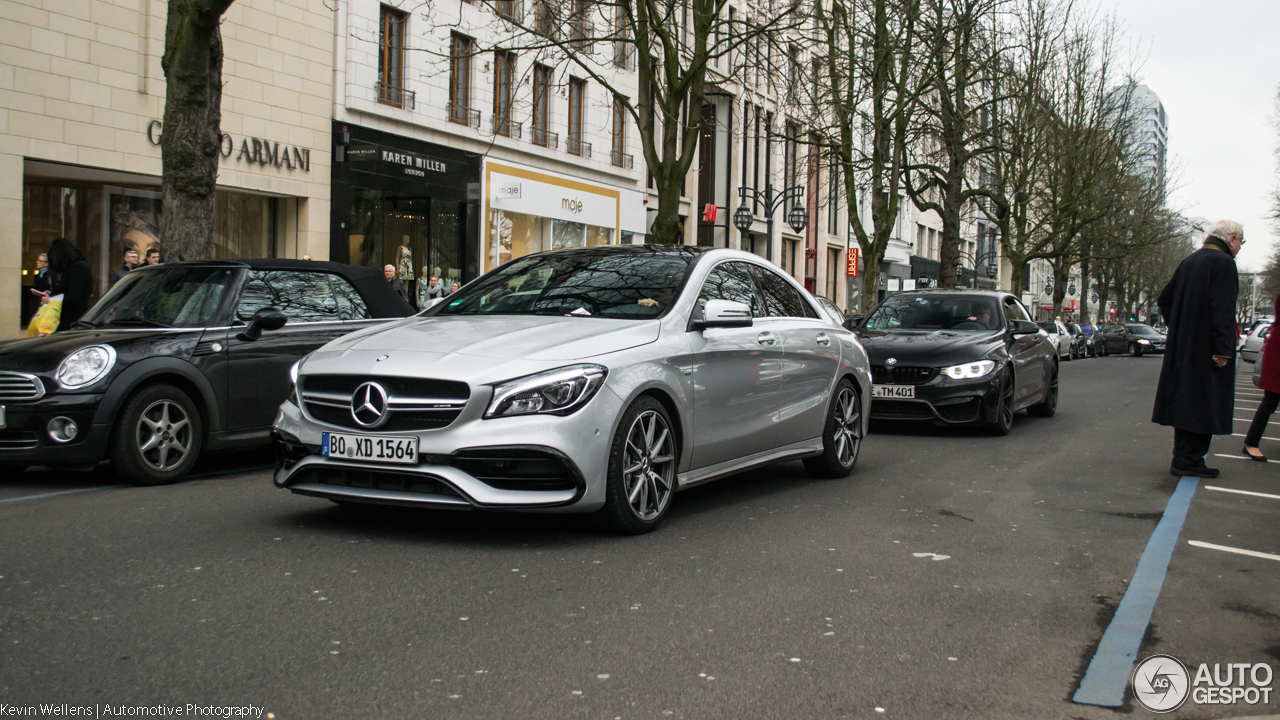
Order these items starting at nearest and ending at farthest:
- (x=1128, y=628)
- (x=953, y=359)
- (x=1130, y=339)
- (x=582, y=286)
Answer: (x=1128, y=628), (x=582, y=286), (x=953, y=359), (x=1130, y=339)

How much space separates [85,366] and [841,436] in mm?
5163

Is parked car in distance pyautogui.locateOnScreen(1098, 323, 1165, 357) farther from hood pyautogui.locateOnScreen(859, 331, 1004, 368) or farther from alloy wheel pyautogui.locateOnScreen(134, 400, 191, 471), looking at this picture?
alloy wheel pyautogui.locateOnScreen(134, 400, 191, 471)

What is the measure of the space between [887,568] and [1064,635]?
A: 1119 millimetres

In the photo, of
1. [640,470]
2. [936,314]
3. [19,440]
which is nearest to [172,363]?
[19,440]

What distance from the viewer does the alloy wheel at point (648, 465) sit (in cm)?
577

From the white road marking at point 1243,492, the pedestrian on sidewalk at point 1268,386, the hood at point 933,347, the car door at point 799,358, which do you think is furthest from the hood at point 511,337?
the pedestrian on sidewalk at point 1268,386

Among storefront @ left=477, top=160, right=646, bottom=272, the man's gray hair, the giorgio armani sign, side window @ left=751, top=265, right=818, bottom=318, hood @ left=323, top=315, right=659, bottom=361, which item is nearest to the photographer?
hood @ left=323, top=315, right=659, bottom=361

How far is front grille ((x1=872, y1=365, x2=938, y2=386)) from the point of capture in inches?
448

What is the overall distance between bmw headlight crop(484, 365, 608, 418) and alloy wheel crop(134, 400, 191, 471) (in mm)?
3382

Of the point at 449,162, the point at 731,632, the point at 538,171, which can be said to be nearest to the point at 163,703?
the point at 731,632

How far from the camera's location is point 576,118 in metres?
30.7

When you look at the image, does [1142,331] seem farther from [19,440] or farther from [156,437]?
[19,440]

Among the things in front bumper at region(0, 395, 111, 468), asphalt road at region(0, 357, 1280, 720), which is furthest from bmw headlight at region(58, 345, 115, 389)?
asphalt road at region(0, 357, 1280, 720)

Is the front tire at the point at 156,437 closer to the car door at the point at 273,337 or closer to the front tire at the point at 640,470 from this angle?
the car door at the point at 273,337
